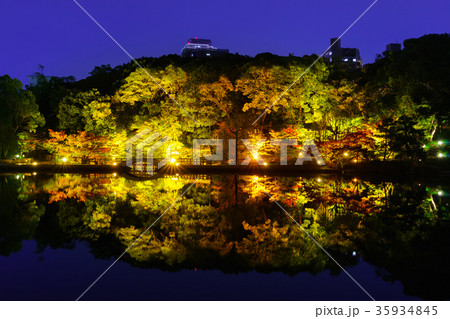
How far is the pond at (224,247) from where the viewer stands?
5.18 m

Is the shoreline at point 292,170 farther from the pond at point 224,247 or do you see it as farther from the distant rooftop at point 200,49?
the distant rooftop at point 200,49

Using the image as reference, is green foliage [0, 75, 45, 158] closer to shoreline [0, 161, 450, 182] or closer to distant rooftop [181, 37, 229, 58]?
shoreline [0, 161, 450, 182]

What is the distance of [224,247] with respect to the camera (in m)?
6.95

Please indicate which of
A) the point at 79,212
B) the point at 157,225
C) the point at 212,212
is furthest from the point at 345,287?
the point at 79,212

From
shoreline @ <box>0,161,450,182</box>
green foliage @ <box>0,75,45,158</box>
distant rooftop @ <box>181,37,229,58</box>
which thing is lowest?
shoreline @ <box>0,161,450,182</box>

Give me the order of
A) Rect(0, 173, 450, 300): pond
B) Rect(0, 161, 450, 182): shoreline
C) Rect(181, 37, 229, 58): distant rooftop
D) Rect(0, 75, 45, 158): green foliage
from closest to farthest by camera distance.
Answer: Rect(0, 173, 450, 300): pond
Rect(0, 161, 450, 182): shoreline
Rect(0, 75, 45, 158): green foliage
Rect(181, 37, 229, 58): distant rooftop

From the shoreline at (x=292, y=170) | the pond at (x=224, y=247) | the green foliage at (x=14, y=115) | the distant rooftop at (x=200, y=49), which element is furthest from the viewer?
the distant rooftop at (x=200, y=49)

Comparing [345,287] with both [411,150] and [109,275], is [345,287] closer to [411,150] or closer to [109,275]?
[109,275]

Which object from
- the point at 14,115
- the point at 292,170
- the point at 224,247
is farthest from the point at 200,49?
the point at 224,247

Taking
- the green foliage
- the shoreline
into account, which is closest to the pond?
the shoreline

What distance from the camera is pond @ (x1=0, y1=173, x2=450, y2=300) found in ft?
17.0

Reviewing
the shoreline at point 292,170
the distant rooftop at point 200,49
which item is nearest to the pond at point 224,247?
the shoreline at point 292,170

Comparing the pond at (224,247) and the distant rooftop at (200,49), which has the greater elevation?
the distant rooftop at (200,49)

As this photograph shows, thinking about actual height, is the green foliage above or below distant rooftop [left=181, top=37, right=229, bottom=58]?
below
